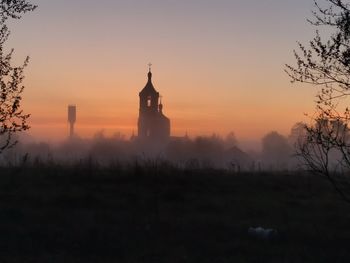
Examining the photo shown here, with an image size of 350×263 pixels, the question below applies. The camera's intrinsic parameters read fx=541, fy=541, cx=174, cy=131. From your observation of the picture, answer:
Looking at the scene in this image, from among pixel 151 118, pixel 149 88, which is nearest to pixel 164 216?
pixel 151 118

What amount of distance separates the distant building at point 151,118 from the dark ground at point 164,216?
109188 mm

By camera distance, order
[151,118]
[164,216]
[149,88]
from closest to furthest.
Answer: [164,216] → [151,118] → [149,88]

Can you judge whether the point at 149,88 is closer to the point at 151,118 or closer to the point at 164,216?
the point at 151,118

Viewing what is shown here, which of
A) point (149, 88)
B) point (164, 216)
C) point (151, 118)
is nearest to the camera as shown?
point (164, 216)

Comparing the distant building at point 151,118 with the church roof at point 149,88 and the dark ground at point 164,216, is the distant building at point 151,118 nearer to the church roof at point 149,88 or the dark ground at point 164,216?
the church roof at point 149,88

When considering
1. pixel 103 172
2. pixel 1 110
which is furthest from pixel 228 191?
pixel 1 110

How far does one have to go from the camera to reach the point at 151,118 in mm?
133750

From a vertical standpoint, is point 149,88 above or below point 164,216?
above

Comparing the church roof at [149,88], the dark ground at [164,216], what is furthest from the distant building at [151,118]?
the dark ground at [164,216]

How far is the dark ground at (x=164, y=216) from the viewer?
1148 centimetres

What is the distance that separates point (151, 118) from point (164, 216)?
119 metres

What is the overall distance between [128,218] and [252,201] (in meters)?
5.36

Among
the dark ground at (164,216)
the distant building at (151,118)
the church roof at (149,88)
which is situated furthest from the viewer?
the church roof at (149,88)

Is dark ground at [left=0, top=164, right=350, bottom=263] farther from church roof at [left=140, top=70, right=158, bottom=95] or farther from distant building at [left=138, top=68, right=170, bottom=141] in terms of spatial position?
church roof at [left=140, top=70, right=158, bottom=95]
